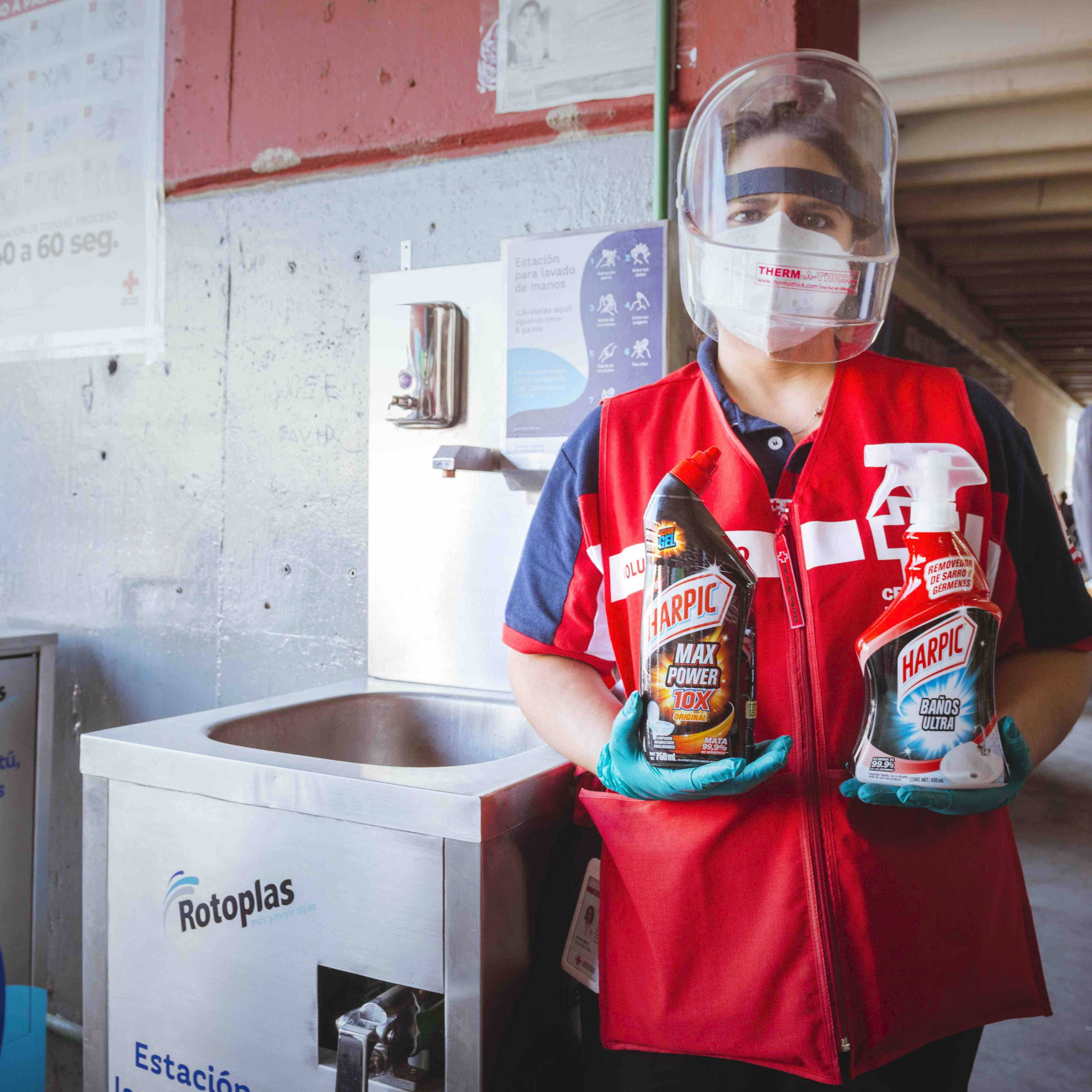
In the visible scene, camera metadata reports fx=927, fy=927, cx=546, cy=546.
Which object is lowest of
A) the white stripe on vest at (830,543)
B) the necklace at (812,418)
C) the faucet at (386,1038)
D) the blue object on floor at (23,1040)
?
the blue object on floor at (23,1040)

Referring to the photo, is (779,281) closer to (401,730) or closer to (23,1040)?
(401,730)

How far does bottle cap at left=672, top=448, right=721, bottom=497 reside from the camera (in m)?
0.85

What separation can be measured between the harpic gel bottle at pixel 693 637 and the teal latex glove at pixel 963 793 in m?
0.11

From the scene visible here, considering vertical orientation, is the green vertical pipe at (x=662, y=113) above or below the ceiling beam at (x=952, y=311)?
below

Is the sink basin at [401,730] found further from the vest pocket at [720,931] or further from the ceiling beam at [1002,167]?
the ceiling beam at [1002,167]

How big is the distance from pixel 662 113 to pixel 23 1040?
205 cm

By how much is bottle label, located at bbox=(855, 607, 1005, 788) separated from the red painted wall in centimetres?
110

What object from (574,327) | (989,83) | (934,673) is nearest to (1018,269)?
(989,83)

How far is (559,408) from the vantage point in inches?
61.6

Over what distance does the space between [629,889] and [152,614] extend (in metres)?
1.55

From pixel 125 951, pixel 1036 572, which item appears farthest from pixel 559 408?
pixel 125 951

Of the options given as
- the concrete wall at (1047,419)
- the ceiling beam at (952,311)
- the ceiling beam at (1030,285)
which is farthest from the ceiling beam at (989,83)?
the concrete wall at (1047,419)

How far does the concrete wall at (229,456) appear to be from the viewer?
1.77m

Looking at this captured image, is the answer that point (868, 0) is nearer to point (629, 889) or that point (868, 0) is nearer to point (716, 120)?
point (716, 120)
